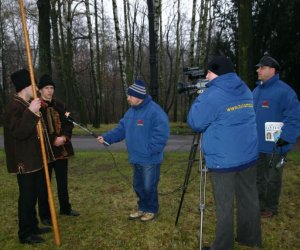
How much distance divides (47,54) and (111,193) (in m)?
5.77

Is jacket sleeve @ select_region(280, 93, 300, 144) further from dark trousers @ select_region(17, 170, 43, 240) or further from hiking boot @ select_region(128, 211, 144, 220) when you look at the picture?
dark trousers @ select_region(17, 170, 43, 240)

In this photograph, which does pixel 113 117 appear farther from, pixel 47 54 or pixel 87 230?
pixel 87 230

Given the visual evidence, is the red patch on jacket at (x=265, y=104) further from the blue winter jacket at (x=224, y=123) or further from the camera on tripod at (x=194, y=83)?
the blue winter jacket at (x=224, y=123)

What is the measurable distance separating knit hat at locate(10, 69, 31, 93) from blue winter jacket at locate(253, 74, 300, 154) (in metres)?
3.10

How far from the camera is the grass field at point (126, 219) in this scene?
4602 millimetres

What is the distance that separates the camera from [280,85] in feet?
16.2

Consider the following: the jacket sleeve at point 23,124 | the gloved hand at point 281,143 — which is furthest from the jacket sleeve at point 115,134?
the gloved hand at point 281,143

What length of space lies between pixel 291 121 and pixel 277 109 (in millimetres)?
262

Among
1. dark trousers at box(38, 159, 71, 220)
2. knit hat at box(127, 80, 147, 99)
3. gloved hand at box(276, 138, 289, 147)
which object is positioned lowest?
dark trousers at box(38, 159, 71, 220)

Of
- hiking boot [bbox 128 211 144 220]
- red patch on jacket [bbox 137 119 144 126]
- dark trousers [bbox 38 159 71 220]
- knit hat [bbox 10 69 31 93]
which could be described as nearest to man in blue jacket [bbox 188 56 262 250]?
red patch on jacket [bbox 137 119 144 126]

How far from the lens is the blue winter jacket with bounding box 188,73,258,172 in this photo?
144 inches

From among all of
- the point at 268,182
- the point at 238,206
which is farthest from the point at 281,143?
the point at 238,206

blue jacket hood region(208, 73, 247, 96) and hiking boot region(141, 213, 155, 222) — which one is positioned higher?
blue jacket hood region(208, 73, 247, 96)

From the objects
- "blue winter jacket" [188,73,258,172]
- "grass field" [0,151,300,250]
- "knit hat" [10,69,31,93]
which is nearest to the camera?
"blue winter jacket" [188,73,258,172]
